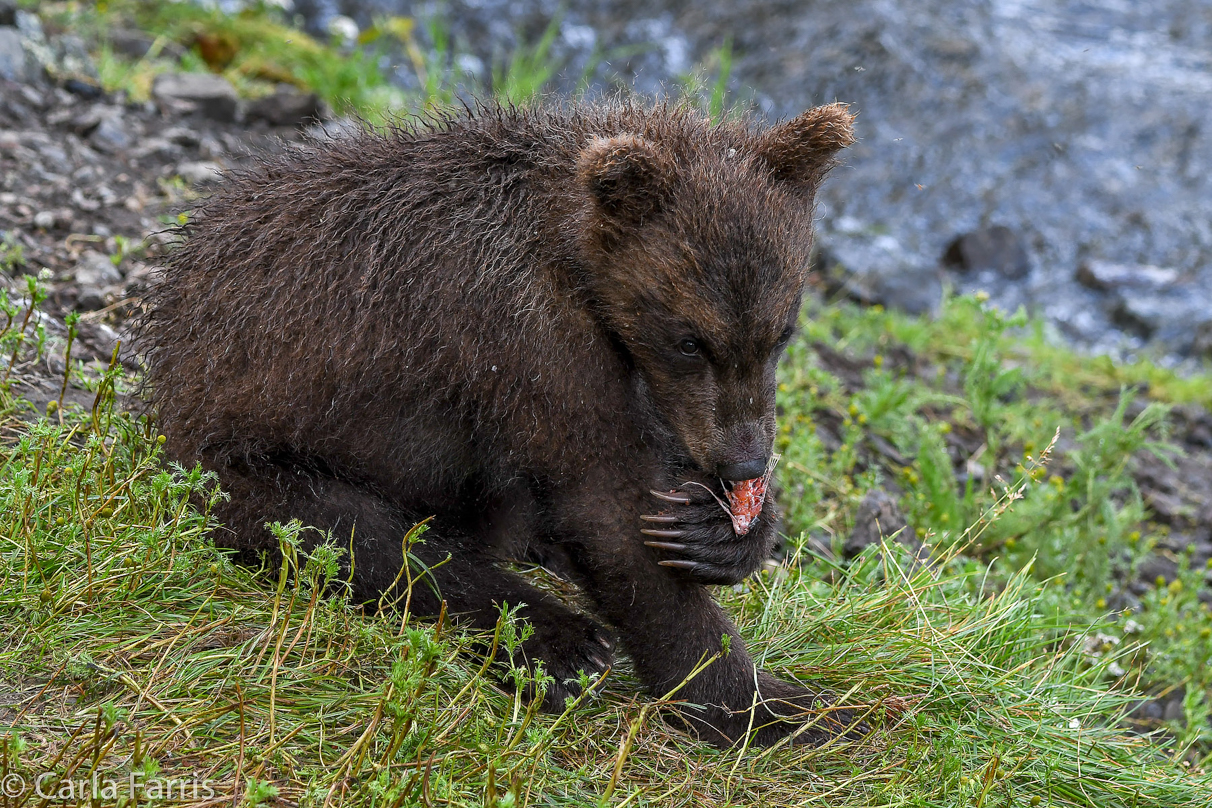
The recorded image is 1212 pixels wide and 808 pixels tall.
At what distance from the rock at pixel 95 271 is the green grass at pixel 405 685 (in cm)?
95

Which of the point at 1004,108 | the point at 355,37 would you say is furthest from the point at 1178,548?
the point at 355,37

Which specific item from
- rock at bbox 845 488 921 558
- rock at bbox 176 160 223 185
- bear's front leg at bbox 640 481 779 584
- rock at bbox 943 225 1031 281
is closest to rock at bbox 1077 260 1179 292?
rock at bbox 943 225 1031 281

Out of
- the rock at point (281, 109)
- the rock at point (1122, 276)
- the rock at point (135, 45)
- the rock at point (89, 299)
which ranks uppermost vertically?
the rock at point (135, 45)

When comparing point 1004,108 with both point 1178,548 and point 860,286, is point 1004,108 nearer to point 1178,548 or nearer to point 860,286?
point 860,286

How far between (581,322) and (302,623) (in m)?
1.29

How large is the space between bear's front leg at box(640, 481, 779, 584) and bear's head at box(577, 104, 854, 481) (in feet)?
0.38

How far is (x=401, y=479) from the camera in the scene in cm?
398

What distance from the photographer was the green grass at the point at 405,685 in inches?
118

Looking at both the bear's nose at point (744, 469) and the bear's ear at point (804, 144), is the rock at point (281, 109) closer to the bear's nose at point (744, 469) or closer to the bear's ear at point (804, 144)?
the bear's ear at point (804, 144)

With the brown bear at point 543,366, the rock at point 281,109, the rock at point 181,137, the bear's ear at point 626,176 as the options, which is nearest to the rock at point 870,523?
the brown bear at point 543,366

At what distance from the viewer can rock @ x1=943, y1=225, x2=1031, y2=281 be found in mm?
10906

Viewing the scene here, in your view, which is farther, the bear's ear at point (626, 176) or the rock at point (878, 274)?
the rock at point (878, 274)

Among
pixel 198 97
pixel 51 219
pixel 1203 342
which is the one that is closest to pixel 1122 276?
pixel 1203 342

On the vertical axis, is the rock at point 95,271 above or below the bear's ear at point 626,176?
below
